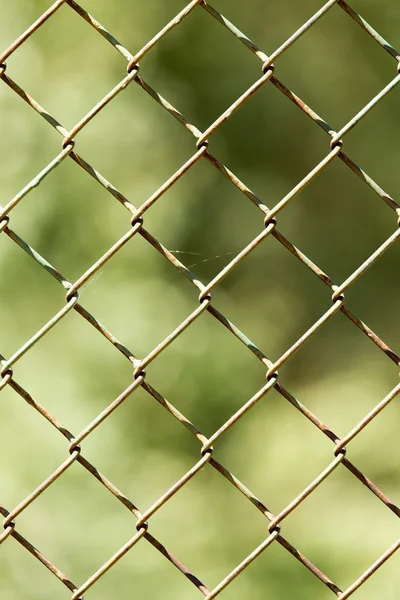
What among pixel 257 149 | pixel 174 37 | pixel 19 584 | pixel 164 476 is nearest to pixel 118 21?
pixel 174 37

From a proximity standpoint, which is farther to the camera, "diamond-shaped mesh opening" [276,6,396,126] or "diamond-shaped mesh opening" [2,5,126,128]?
"diamond-shaped mesh opening" [276,6,396,126]

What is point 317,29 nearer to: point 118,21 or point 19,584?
point 118,21

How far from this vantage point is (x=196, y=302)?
4.50 metres

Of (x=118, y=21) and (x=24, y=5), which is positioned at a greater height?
(x=118, y=21)

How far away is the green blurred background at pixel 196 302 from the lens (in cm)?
379

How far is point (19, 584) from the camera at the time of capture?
3496 millimetres

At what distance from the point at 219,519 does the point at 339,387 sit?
0.87 meters

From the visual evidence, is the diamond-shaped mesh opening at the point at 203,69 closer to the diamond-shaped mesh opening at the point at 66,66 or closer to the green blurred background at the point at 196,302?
the green blurred background at the point at 196,302

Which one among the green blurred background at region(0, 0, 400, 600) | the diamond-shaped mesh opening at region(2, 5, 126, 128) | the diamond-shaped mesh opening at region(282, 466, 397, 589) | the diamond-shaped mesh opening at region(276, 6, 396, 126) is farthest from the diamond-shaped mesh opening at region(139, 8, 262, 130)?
the diamond-shaped mesh opening at region(282, 466, 397, 589)

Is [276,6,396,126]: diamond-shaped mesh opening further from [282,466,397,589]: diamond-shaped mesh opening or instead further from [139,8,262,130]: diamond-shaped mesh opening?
[282,466,397,589]: diamond-shaped mesh opening

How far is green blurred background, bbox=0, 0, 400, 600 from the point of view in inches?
149

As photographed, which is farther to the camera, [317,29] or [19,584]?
[317,29]

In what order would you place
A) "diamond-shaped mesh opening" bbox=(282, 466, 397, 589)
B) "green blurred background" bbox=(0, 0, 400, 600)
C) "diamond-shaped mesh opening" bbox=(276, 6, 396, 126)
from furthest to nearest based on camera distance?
"diamond-shaped mesh opening" bbox=(276, 6, 396, 126)
"green blurred background" bbox=(0, 0, 400, 600)
"diamond-shaped mesh opening" bbox=(282, 466, 397, 589)

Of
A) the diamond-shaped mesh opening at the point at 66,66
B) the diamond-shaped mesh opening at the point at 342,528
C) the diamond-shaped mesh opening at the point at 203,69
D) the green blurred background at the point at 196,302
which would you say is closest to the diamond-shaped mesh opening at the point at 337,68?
the green blurred background at the point at 196,302
